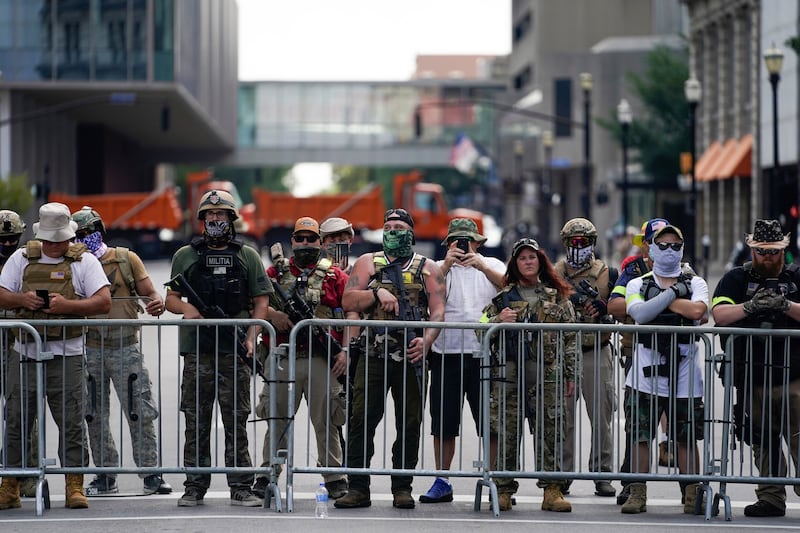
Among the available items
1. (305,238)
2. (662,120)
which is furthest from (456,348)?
(662,120)

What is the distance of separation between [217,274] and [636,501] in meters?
2.88

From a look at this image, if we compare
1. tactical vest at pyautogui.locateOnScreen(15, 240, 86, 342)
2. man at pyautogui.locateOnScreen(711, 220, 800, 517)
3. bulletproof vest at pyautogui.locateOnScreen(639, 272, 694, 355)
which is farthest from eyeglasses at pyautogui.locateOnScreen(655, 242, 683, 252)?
tactical vest at pyautogui.locateOnScreen(15, 240, 86, 342)

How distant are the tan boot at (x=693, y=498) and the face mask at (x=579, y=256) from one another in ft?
5.45

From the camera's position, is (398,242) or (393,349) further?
(398,242)

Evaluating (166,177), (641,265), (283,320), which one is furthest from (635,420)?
(166,177)

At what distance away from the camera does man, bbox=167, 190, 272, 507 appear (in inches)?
385

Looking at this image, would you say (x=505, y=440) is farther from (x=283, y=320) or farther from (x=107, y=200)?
(x=107, y=200)

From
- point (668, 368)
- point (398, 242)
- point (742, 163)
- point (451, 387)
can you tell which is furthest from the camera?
point (742, 163)

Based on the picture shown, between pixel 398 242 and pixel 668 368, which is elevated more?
pixel 398 242

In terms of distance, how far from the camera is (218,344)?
9.81 meters

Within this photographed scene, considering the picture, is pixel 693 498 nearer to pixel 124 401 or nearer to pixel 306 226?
pixel 306 226

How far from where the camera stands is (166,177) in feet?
436

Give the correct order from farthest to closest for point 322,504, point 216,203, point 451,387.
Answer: point 451,387
point 216,203
point 322,504

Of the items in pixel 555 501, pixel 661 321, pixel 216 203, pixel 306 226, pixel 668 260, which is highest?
pixel 216 203
